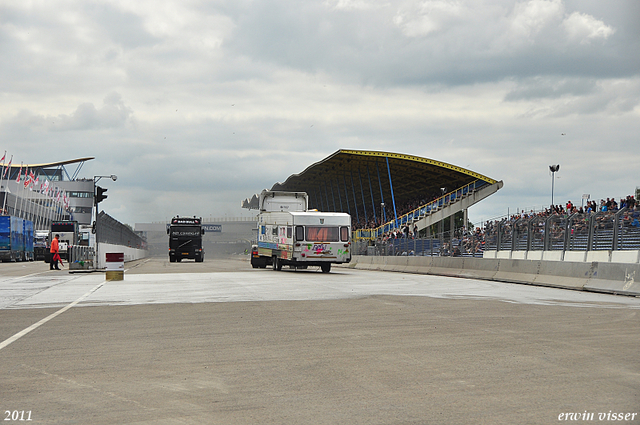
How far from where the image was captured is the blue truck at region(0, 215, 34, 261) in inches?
2295

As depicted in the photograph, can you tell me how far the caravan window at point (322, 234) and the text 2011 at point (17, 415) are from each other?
88.8 ft

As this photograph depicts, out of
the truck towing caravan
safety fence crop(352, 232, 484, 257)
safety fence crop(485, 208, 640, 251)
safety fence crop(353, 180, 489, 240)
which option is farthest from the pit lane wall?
safety fence crop(353, 180, 489, 240)

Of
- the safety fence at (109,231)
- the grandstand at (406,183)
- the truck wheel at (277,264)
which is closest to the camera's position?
the truck wheel at (277,264)

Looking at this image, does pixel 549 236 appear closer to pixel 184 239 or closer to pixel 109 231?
pixel 109 231

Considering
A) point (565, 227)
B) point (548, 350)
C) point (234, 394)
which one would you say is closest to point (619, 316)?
point (548, 350)

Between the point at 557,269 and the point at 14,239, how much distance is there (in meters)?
51.0

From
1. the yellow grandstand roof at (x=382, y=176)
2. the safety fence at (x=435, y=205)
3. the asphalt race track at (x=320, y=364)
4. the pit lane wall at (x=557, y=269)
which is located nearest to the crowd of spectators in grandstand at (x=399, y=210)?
the yellow grandstand roof at (x=382, y=176)

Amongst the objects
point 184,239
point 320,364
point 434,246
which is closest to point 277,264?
point 434,246

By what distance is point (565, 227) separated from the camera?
23.8 m

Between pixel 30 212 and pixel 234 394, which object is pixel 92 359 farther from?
pixel 30 212

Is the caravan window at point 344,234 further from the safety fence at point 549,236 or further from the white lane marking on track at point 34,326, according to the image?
the white lane marking on track at point 34,326

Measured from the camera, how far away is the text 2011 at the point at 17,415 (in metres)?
5.16

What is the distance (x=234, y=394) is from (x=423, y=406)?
5.23 feet

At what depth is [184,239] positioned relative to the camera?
58.5 meters
